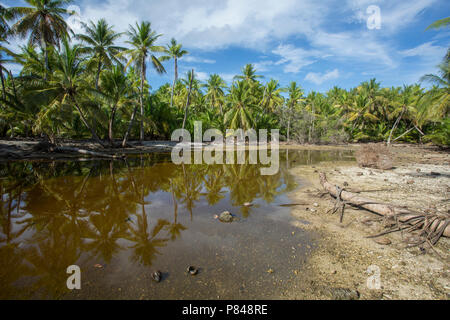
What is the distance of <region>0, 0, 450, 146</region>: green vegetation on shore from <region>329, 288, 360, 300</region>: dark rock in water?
41.7ft

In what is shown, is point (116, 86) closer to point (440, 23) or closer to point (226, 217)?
point (226, 217)

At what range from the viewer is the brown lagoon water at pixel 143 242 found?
2.75 meters

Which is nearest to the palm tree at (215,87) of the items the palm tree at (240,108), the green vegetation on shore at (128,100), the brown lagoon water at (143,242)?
the green vegetation on shore at (128,100)

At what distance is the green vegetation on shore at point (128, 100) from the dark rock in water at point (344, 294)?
1272 cm

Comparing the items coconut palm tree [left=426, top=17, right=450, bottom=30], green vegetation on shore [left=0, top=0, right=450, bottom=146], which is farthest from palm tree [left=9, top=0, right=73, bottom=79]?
coconut palm tree [left=426, top=17, right=450, bottom=30]

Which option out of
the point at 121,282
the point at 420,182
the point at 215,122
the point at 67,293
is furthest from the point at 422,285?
the point at 215,122

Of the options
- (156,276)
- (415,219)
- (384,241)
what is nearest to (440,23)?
(415,219)

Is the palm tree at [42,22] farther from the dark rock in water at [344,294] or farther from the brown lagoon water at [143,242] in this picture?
the dark rock in water at [344,294]

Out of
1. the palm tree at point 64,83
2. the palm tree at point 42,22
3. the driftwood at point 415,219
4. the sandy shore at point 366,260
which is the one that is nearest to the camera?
the sandy shore at point 366,260

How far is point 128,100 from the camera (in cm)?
1661

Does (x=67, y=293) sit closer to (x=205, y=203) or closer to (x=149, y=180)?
(x=205, y=203)
